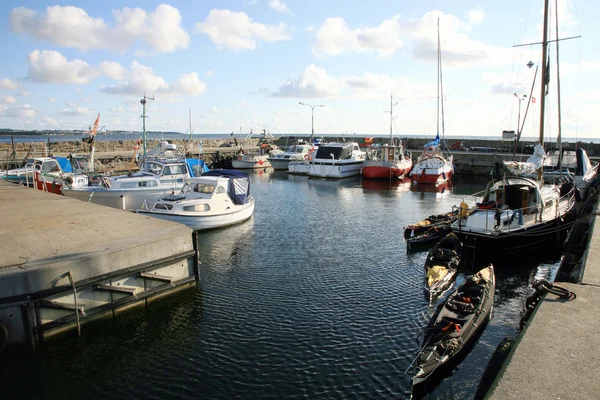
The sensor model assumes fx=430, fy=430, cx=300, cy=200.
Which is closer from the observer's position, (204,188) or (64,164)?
(204,188)

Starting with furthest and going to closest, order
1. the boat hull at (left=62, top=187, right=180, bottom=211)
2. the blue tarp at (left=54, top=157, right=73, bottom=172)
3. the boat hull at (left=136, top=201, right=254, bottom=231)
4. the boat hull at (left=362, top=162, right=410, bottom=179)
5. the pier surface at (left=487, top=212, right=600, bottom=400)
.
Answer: the boat hull at (left=362, top=162, right=410, bottom=179)
the blue tarp at (left=54, top=157, right=73, bottom=172)
the boat hull at (left=62, top=187, right=180, bottom=211)
the boat hull at (left=136, top=201, right=254, bottom=231)
the pier surface at (left=487, top=212, right=600, bottom=400)

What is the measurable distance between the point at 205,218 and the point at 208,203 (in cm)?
85

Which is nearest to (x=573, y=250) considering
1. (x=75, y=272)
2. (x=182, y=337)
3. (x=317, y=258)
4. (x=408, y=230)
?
(x=408, y=230)

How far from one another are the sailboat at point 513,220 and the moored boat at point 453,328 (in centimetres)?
409

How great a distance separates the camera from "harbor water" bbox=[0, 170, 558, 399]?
9648 millimetres

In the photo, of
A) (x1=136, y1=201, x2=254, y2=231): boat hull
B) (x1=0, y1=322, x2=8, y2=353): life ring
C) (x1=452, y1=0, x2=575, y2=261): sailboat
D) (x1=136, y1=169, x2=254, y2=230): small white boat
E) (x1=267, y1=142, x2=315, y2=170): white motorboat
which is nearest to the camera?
(x1=0, y1=322, x2=8, y2=353): life ring

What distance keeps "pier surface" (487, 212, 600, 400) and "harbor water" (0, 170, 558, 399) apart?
222 centimetres

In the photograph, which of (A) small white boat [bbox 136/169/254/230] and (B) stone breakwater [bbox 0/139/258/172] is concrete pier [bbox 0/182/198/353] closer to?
(A) small white boat [bbox 136/169/254/230]

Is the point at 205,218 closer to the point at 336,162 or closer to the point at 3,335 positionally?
the point at 3,335

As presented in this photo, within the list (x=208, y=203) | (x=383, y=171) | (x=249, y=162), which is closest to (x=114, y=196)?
(x=208, y=203)

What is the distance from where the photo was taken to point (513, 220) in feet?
59.2

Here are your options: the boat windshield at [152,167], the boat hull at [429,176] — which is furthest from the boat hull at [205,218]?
the boat hull at [429,176]

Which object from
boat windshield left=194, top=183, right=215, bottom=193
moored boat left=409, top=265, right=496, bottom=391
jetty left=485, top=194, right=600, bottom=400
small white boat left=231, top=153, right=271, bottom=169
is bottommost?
moored boat left=409, top=265, right=496, bottom=391

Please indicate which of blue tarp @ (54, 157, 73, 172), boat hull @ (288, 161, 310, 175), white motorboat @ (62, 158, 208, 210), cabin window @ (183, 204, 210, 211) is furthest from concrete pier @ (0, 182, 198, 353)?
boat hull @ (288, 161, 310, 175)
